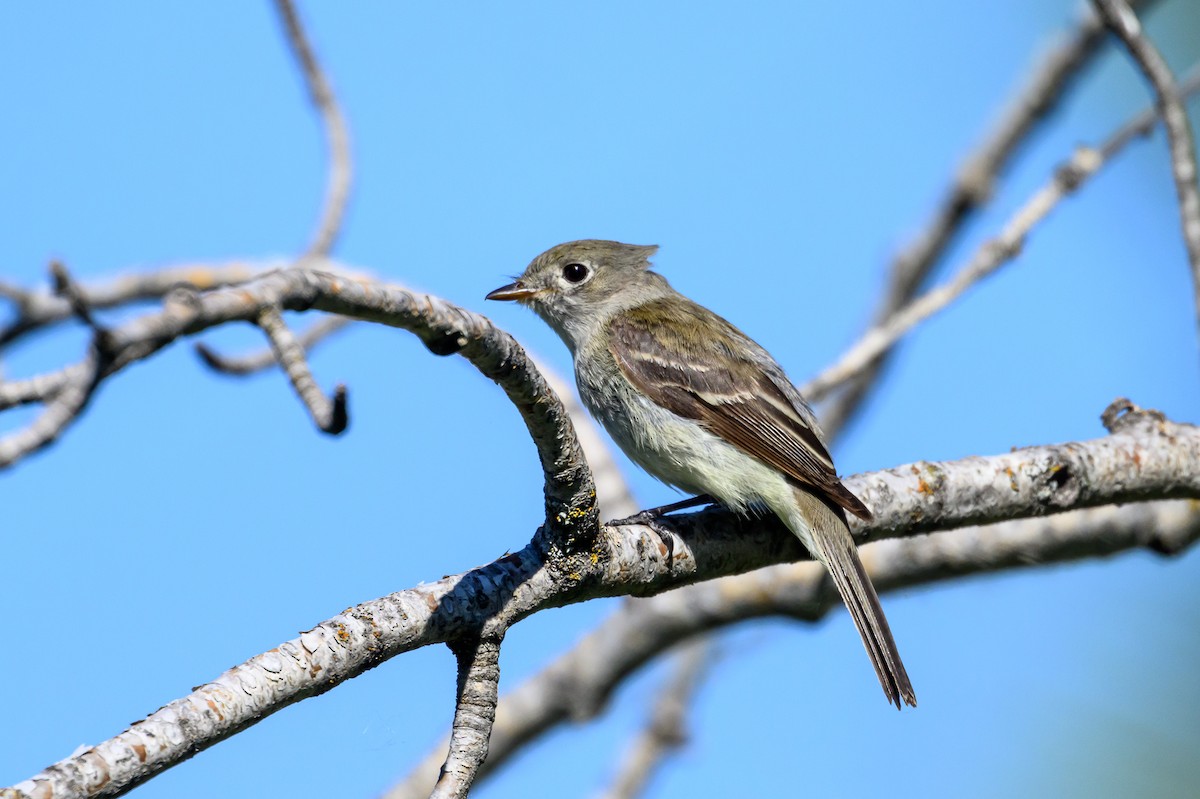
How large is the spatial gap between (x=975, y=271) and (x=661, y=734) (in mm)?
3346

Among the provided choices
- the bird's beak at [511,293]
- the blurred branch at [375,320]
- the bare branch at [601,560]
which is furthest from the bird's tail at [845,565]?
the bird's beak at [511,293]

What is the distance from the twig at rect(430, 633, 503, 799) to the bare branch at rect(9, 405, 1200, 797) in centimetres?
7

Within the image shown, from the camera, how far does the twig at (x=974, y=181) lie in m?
8.36

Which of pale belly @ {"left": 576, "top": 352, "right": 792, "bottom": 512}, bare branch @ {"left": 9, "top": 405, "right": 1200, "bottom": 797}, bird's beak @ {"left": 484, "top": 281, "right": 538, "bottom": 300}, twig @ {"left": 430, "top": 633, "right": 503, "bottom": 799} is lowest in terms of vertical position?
twig @ {"left": 430, "top": 633, "right": 503, "bottom": 799}

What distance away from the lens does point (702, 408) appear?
5742 millimetres

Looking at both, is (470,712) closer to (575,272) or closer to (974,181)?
(575,272)

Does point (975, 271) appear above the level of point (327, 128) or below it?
below

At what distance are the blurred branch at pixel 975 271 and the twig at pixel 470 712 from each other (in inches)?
114

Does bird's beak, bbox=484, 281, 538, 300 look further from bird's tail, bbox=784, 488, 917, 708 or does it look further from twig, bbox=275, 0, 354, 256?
bird's tail, bbox=784, 488, 917, 708

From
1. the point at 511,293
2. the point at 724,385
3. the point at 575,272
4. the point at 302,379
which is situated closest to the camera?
the point at 302,379

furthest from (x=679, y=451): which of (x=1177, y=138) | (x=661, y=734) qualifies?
(x=1177, y=138)

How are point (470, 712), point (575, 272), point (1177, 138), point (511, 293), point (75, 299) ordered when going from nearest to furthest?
point (75, 299) → point (470, 712) → point (1177, 138) → point (511, 293) → point (575, 272)

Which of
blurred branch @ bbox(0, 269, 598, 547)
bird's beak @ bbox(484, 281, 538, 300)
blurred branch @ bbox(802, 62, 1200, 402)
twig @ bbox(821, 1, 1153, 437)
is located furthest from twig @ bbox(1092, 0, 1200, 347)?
blurred branch @ bbox(0, 269, 598, 547)

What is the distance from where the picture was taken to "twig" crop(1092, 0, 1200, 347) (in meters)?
5.57
